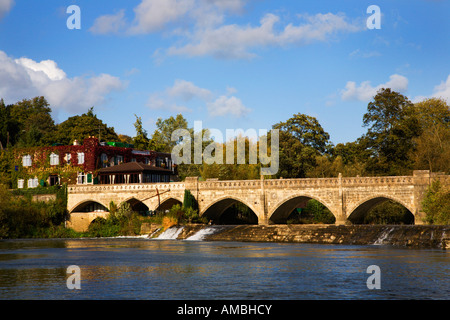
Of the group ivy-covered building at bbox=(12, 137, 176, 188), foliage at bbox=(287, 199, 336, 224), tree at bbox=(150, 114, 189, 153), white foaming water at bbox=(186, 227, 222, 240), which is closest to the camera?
white foaming water at bbox=(186, 227, 222, 240)

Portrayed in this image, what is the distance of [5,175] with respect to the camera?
85.3 metres

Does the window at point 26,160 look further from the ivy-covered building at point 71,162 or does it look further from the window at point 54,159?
the window at point 54,159

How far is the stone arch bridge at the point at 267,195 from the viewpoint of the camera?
5844cm

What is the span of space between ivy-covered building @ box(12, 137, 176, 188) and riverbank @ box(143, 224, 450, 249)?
19.9m

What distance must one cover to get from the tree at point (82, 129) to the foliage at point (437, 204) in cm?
5448

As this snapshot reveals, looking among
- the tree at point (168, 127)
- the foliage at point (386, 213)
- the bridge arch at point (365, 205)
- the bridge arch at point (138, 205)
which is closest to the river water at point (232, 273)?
the bridge arch at point (365, 205)

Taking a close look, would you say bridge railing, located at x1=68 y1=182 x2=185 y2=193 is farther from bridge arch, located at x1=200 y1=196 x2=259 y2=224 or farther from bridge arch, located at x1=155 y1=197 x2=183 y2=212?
bridge arch, located at x1=200 y1=196 x2=259 y2=224

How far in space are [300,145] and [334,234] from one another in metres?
37.6

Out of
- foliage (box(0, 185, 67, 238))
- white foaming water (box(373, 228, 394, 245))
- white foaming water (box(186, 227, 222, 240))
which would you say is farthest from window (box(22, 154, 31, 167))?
white foaming water (box(373, 228, 394, 245))

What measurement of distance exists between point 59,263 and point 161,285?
41.7 ft

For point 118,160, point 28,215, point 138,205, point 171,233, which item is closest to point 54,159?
point 118,160

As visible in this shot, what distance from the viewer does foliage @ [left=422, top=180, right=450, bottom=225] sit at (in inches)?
2089
